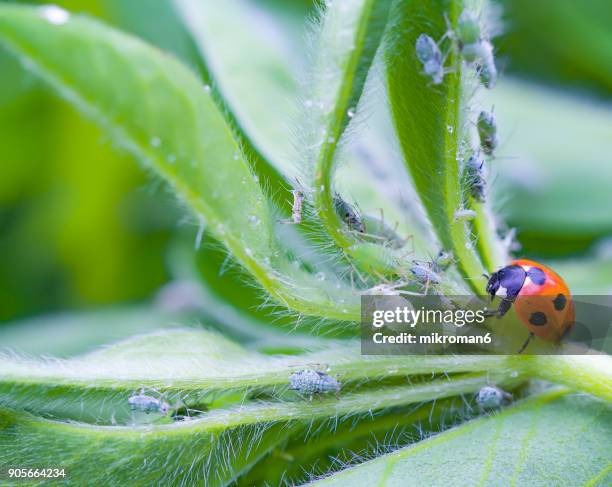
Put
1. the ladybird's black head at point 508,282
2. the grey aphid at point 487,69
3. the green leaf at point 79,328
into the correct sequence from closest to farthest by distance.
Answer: the grey aphid at point 487,69
the ladybird's black head at point 508,282
the green leaf at point 79,328

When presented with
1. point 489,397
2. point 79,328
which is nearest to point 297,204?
point 489,397

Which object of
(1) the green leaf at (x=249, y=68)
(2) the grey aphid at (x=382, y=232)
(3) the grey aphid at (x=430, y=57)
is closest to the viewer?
(3) the grey aphid at (x=430, y=57)

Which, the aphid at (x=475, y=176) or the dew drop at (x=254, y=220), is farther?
the aphid at (x=475, y=176)

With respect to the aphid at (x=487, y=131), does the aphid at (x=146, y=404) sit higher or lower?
lower

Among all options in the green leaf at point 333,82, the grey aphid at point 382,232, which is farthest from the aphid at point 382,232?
the green leaf at point 333,82

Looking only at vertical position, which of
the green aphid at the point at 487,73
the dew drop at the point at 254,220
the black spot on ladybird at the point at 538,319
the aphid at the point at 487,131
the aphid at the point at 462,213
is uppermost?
the green aphid at the point at 487,73

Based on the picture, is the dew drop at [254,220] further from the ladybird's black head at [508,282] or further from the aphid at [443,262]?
the ladybird's black head at [508,282]

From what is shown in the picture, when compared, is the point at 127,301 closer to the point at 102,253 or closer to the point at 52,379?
the point at 102,253
